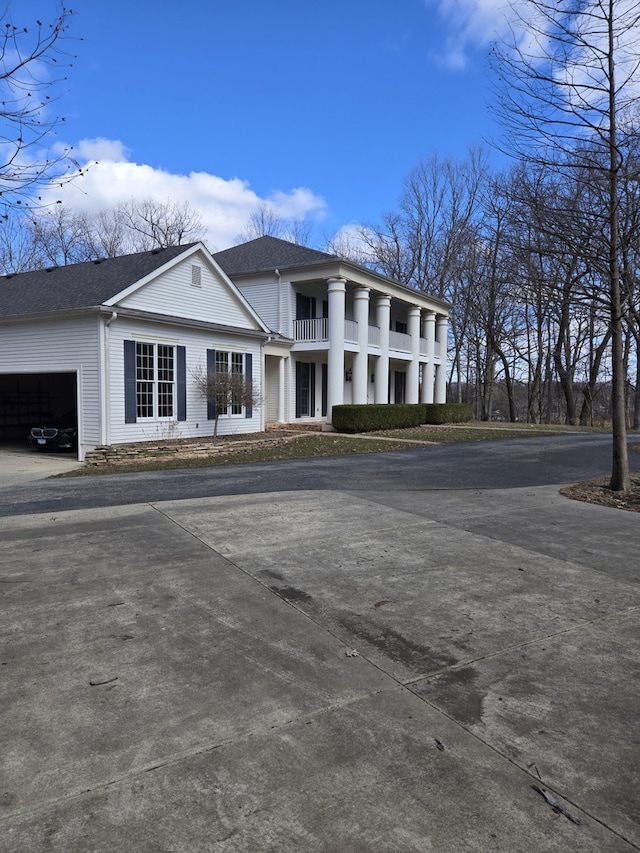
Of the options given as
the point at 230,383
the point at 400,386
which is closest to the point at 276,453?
the point at 230,383

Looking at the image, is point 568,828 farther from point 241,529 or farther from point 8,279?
point 8,279

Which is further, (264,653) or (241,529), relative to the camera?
(241,529)

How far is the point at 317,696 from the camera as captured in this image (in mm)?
2951

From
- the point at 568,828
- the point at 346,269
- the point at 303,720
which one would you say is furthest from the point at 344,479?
the point at 346,269

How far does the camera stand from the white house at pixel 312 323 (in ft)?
73.0

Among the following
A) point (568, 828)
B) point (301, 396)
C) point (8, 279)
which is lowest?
point (568, 828)

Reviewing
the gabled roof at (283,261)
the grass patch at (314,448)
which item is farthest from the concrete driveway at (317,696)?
the gabled roof at (283,261)

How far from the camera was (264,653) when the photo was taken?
11.3ft

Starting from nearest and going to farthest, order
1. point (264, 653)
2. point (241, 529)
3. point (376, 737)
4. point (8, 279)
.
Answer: point (376, 737) → point (264, 653) → point (241, 529) → point (8, 279)

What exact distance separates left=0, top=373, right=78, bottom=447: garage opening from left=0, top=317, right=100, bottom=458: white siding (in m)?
5.72

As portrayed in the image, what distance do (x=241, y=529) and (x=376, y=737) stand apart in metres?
3.98

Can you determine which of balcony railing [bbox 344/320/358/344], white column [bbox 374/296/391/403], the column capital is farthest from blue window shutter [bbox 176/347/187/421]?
white column [bbox 374/296/391/403]

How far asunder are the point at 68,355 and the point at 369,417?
10.7 m

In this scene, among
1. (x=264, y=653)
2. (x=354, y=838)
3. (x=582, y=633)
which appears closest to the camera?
(x=354, y=838)
